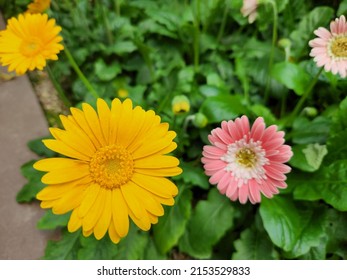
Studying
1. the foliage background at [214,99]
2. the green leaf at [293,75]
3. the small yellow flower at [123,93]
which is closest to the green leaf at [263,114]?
the foliage background at [214,99]

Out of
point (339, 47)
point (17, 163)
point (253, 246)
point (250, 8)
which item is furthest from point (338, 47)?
point (17, 163)

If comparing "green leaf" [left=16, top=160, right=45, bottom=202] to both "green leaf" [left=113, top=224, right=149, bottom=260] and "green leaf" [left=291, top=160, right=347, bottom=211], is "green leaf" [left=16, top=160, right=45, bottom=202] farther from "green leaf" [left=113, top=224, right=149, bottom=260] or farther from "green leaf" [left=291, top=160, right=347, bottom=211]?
"green leaf" [left=291, top=160, right=347, bottom=211]

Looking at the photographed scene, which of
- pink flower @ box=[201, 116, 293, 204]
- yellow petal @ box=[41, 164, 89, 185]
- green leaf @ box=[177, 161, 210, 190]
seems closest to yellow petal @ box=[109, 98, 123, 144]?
yellow petal @ box=[41, 164, 89, 185]

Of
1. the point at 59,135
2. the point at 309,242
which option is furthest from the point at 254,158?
the point at 59,135

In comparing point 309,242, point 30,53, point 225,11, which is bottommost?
point 309,242

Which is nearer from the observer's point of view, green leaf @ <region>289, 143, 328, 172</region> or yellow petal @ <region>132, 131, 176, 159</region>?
yellow petal @ <region>132, 131, 176, 159</region>

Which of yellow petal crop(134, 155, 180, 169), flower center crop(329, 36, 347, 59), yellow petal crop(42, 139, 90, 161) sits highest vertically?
flower center crop(329, 36, 347, 59)

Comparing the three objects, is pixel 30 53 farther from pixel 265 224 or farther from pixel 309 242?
pixel 309 242
